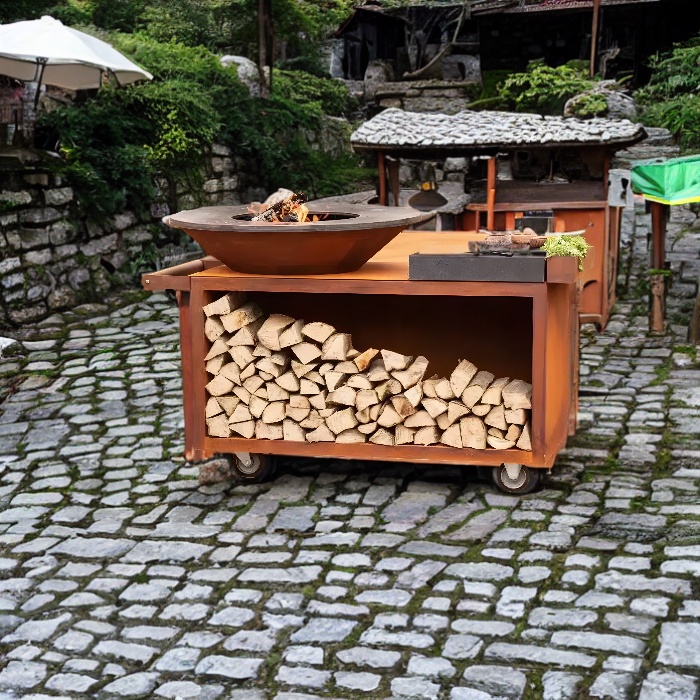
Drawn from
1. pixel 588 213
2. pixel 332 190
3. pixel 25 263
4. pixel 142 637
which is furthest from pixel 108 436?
pixel 332 190

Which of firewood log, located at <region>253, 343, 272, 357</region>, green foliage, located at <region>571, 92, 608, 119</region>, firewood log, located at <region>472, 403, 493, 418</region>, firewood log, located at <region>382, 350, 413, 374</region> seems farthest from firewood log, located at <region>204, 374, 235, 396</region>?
green foliage, located at <region>571, 92, 608, 119</region>

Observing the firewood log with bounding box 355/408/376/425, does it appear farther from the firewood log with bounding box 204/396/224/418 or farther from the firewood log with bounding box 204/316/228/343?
the firewood log with bounding box 204/316/228/343

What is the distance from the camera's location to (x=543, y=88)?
71.1ft

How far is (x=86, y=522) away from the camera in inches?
236

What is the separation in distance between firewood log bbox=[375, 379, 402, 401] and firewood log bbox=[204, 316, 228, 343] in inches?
39.5

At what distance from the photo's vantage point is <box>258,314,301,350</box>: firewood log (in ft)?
20.2

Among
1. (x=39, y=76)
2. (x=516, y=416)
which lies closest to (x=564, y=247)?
(x=516, y=416)

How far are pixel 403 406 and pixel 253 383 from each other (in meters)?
0.92

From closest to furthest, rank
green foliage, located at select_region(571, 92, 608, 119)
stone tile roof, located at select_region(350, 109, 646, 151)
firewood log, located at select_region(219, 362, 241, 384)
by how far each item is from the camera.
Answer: firewood log, located at select_region(219, 362, 241, 384) → stone tile roof, located at select_region(350, 109, 646, 151) → green foliage, located at select_region(571, 92, 608, 119)

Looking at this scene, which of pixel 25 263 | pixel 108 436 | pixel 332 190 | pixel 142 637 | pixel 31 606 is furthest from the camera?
pixel 332 190

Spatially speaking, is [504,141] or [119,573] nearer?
[119,573]

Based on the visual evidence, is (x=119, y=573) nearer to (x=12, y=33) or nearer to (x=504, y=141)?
(x=504, y=141)

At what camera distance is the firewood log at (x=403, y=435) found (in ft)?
20.1

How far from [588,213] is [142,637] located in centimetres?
813
